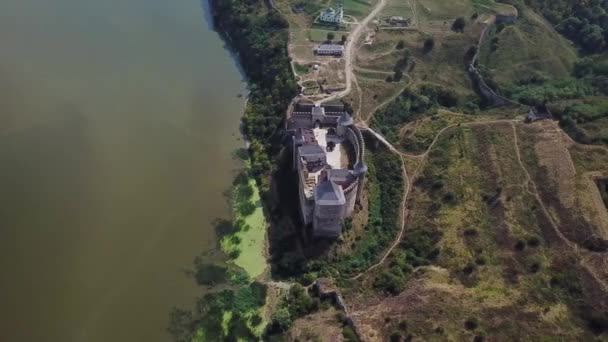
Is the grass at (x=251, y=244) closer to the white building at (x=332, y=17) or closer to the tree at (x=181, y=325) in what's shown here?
the tree at (x=181, y=325)

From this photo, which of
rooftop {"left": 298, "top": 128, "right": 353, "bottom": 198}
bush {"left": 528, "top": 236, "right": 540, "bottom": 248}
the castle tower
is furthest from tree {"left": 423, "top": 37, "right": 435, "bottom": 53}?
bush {"left": 528, "top": 236, "right": 540, "bottom": 248}

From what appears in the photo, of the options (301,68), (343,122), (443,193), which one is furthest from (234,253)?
(301,68)

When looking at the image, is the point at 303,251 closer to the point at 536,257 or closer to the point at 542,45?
the point at 536,257

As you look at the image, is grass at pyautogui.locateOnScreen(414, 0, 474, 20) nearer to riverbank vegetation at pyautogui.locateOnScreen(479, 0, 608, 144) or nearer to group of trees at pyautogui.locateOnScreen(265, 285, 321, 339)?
riverbank vegetation at pyautogui.locateOnScreen(479, 0, 608, 144)

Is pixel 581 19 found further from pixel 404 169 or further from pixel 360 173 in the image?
pixel 360 173

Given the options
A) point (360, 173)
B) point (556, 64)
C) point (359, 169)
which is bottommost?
point (556, 64)

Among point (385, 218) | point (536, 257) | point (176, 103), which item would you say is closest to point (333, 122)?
point (385, 218)
